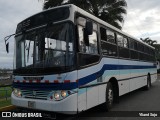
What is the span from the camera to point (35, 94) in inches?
249

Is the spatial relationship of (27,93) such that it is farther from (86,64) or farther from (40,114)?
(86,64)

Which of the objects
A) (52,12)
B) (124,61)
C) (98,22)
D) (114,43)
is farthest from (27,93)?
(124,61)

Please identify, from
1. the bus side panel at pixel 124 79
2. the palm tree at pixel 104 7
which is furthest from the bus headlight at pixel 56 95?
the palm tree at pixel 104 7

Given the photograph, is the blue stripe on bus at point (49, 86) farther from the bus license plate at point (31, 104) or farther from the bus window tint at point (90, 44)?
the bus window tint at point (90, 44)

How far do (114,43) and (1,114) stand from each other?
4.85 m

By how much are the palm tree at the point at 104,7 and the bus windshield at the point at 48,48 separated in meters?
12.1

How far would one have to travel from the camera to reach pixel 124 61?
10102mm

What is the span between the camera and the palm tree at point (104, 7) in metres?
18.4

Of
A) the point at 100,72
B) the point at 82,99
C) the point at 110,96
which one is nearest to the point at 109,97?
the point at 110,96

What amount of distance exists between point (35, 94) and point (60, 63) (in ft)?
3.68

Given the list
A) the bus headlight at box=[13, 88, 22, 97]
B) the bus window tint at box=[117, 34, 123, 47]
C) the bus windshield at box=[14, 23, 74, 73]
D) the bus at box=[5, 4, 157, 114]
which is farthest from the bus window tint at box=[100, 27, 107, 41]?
the bus headlight at box=[13, 88, 22, 97]

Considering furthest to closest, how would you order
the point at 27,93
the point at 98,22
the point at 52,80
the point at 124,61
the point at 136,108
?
the point at 124,61 < the point at 136,108 < the point at 98,22 < the point at 27,93 < the point at 52,80

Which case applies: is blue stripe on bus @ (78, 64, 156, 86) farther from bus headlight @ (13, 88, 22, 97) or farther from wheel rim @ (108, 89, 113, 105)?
bus headlight @ (13, 88, 22, 97)

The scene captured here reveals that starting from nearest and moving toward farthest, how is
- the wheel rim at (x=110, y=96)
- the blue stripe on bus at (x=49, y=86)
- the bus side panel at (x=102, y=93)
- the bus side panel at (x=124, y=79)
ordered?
the blue stripe on bus at (x=49, y=86) < the bus side panel at (x=102, y=93) < the wheel rim at (x=110, y=96) < the bus side panel at (x=124, y=79)
